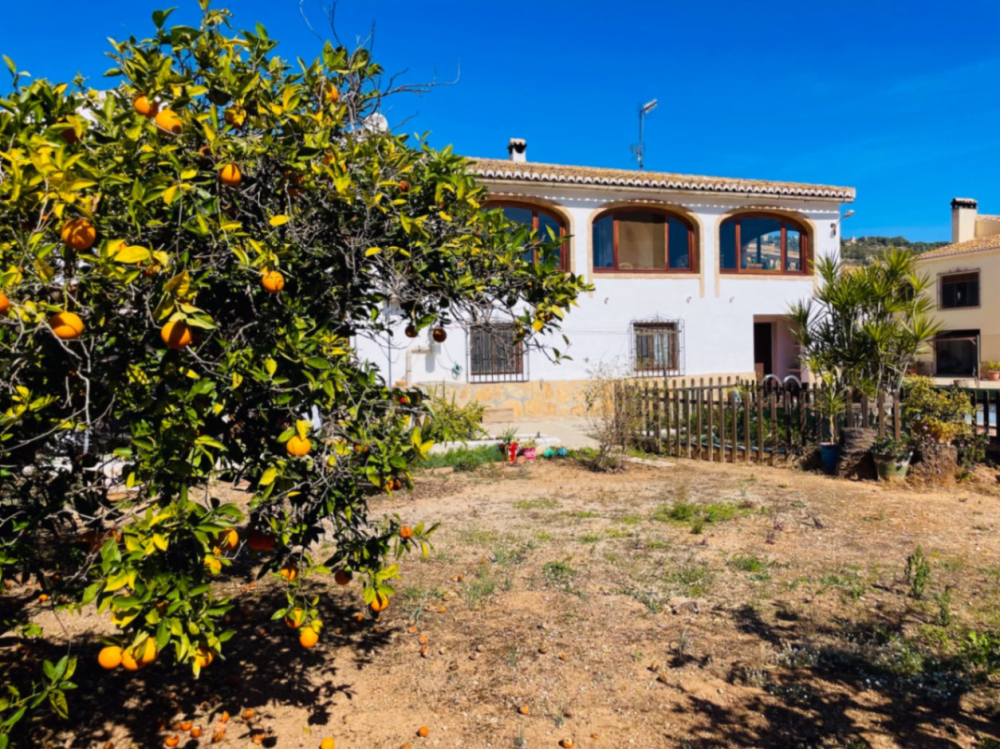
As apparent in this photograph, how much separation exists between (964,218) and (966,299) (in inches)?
213

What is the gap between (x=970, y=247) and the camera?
29641 millimetres

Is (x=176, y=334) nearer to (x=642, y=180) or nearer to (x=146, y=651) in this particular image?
(x=146, y=651)

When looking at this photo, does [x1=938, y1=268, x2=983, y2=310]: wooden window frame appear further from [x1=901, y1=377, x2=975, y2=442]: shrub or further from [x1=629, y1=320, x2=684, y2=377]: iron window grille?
[x1=901, y1=377, x2=975, y2=442]: shrub

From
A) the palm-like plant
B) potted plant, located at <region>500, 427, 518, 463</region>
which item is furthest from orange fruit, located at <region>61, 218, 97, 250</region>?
the palm-like plant

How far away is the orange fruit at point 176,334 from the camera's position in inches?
77.3

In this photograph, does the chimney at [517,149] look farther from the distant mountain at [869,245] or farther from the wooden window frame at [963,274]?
the distant mountain at [869,245]

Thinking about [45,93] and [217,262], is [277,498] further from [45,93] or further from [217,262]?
[45,93]

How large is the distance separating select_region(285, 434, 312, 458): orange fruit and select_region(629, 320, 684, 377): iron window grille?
52.9ft

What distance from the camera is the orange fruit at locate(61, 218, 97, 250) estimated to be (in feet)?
6.50

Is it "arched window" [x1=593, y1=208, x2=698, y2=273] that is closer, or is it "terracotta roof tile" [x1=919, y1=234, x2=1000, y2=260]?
"arched window" [x1=593, y1=208, x2=698, y2=273]

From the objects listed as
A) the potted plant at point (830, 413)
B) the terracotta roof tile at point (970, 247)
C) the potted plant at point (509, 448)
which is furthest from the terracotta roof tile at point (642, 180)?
the terracotta roof tile at point (970, 247)

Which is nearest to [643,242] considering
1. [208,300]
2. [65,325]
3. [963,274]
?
[208,300]

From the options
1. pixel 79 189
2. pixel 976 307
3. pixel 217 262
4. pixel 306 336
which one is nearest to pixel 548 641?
pixel 306 336

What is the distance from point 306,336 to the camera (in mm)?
2340
